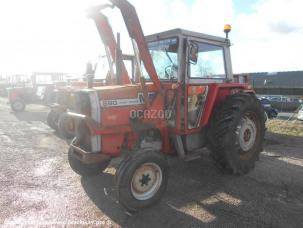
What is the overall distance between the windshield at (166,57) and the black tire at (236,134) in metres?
1.06

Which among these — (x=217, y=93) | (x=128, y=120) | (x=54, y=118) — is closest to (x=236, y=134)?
(x=217, y=93)

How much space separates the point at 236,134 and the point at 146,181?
198 cm

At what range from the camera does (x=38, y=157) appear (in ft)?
23.1

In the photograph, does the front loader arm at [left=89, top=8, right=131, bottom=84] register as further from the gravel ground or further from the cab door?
the gravel ground

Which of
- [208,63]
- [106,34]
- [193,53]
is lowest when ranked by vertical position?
[208,63]

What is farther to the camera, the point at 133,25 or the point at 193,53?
the point at 193,53

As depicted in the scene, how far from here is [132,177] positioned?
13.5 feet

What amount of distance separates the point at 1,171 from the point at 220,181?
4062mm

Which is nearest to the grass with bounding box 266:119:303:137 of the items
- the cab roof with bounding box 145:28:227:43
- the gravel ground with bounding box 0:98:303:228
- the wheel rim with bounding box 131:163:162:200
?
the gravel ground with bounding box 0:98:303:228

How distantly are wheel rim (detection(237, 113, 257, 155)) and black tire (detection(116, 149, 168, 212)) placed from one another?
1.89 meters

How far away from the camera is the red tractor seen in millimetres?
4316

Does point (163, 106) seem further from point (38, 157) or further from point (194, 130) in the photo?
point (38, 157)

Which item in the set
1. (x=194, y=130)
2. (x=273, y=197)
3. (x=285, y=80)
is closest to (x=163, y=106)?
(x=194, y=130)

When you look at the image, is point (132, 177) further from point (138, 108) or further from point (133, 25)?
point (133, 25)
